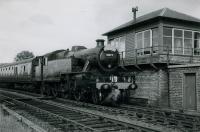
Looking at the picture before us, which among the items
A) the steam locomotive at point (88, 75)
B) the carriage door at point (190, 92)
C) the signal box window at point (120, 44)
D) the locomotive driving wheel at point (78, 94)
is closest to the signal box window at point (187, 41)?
the carriage door at point (190, 92)

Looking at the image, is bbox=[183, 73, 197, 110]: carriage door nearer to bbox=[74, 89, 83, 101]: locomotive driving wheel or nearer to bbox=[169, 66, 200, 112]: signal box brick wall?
bbox=[169, 66, 200, 112]: signal box brick wall

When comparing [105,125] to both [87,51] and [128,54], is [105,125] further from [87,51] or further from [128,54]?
[128,54]

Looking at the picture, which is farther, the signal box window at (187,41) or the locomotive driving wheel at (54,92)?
the signal box window at (187,41)

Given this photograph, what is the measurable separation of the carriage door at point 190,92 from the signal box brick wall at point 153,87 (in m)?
1.32

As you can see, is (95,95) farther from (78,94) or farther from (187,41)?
(187,41)

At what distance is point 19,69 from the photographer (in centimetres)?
2677

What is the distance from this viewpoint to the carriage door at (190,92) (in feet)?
47.1

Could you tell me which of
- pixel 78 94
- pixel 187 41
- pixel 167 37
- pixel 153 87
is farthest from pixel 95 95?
pixel 187 41

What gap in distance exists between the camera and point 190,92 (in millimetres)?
14594

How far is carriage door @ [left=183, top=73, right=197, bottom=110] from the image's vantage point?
14.4m

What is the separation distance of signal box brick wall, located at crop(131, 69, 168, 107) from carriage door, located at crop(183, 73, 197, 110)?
1.32 meters

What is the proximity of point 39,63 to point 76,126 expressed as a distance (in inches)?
520

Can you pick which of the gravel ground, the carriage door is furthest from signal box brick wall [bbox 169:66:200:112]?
the gravel ground

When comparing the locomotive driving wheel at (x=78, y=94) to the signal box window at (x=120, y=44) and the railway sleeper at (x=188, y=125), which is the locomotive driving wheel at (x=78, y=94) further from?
the railway sleeper at (x=188, y=125)
